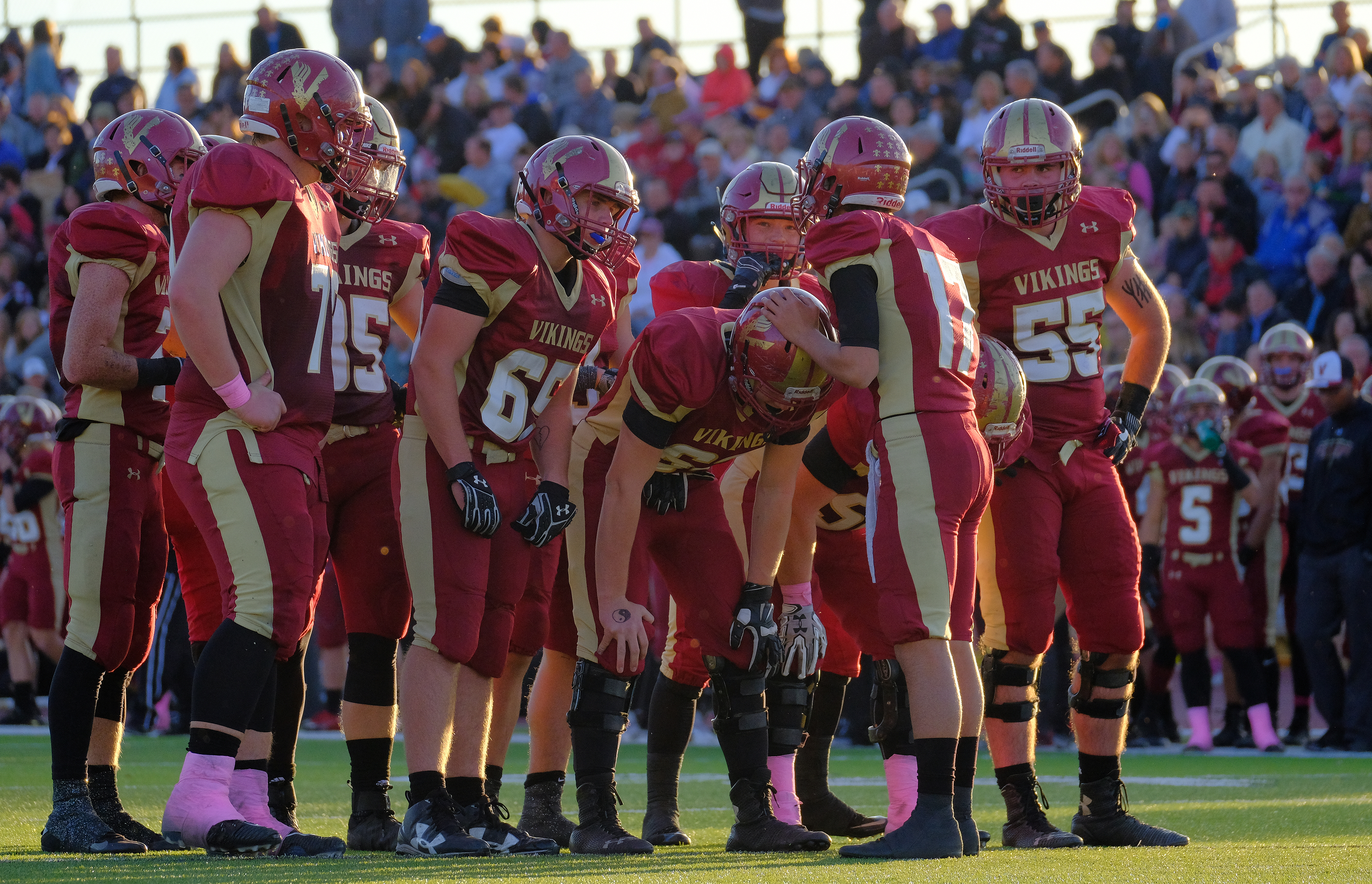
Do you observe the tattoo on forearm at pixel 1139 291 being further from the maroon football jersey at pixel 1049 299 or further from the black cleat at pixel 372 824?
the black cleat at pixel 372 824

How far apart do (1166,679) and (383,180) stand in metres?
6.08

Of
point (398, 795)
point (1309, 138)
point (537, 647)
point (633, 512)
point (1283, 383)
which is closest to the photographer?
point (633, 512)

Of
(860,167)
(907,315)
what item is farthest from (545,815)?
(860,167)

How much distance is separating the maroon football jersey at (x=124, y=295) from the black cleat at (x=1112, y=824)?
2.94 m

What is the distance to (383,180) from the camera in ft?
16.6

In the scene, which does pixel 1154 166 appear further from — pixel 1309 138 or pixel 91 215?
pixel 91 215

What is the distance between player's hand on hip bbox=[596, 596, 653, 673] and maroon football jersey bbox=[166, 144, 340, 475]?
905 mm

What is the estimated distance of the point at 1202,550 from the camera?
9.33 metres

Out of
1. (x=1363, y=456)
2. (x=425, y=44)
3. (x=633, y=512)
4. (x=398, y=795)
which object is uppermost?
(x=425, y=44)

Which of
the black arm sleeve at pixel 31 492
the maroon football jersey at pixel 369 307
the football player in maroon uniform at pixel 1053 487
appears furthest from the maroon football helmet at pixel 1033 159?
the black arm sleeve at pixel 31 492

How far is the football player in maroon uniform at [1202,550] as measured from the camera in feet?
29.8

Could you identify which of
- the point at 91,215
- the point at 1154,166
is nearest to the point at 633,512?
the point at 91,215

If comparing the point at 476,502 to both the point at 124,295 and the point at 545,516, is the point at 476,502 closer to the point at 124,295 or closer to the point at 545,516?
the point at 545,516

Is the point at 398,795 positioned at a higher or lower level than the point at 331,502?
lower
